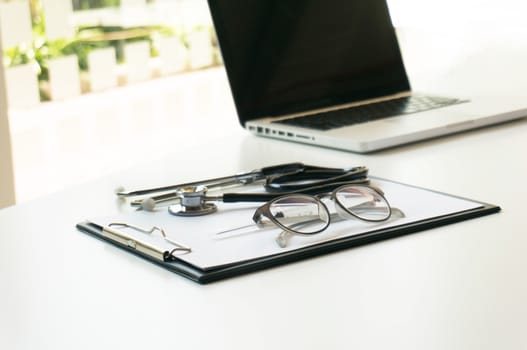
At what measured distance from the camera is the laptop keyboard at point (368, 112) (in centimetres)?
130

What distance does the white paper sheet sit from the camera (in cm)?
78

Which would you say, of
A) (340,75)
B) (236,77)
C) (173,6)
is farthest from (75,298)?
(173,6)

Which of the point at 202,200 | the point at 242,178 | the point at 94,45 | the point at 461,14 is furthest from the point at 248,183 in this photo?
the point at 94,45

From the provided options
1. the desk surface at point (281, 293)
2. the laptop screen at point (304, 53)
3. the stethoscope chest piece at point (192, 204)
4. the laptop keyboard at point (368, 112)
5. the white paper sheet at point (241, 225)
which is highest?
the laptop screen at point (304, 53)

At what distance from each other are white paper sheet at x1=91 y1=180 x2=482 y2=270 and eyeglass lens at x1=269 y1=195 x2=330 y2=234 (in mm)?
11

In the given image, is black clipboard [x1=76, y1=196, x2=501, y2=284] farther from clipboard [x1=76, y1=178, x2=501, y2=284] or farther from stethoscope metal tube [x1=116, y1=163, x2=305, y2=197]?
stethoscope metal tube [x1=116, y1=163, x2=305, y2=197]

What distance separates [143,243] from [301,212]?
0.49ft

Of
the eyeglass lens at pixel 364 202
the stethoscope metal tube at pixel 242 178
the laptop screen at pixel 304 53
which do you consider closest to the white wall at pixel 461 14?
the laptop screen at pixel 304 53

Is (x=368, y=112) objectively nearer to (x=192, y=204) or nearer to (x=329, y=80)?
(x=329, y=80)

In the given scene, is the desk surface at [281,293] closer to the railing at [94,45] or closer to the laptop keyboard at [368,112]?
the laptop keyboard at [368,112]

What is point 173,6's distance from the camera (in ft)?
10.2

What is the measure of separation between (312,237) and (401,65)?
0.77 metres

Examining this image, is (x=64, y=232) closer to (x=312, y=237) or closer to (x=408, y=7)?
(x=312, y=237)

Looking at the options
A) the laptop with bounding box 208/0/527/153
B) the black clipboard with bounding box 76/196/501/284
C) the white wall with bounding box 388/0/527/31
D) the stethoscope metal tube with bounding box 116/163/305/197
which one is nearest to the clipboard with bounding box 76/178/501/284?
the black clipboard with bounding box 76/196/501/284
